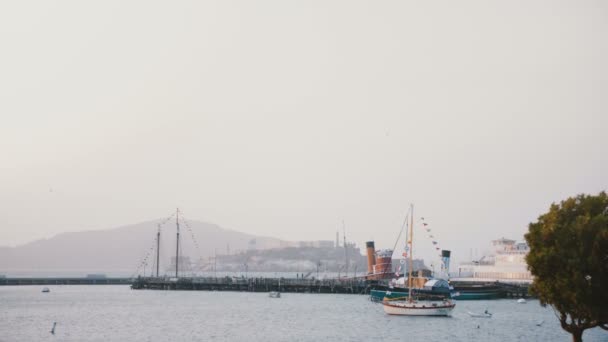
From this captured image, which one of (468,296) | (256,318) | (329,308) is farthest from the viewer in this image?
(468,296)

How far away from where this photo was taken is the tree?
41.6 metres

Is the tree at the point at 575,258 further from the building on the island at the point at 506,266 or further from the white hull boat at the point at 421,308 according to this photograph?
the building on the island at the point at 506,266

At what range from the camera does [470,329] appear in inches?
3054

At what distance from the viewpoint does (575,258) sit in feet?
137

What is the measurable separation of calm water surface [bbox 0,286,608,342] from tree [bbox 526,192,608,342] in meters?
25.2

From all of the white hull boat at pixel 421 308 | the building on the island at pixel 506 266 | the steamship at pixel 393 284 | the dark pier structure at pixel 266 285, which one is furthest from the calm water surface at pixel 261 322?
the building on the island at pixel 506 266

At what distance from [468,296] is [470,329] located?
1953 inches

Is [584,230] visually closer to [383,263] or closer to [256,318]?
[256,318]

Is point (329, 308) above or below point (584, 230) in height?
below

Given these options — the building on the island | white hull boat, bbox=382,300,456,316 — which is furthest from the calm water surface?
the building on the island

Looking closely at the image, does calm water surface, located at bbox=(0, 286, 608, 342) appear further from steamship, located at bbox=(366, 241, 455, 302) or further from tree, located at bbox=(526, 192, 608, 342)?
tree, located at bbox=(526, 192, 608, 342)

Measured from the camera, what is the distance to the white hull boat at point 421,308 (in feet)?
294

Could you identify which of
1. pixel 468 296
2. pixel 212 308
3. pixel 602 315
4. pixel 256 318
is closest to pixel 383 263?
pixel 468 296

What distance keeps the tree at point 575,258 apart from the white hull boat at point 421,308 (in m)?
45.9
